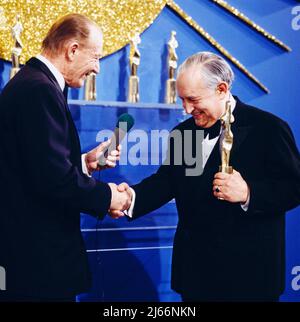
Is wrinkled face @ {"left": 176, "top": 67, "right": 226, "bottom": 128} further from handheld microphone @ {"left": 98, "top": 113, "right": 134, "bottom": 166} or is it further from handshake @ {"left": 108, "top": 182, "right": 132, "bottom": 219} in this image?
handshake @ {"left": 108, "top": 182, "right": 132, "bottom": 219}

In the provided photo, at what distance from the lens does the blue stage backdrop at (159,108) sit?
7.58 ft

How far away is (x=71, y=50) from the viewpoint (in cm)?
197

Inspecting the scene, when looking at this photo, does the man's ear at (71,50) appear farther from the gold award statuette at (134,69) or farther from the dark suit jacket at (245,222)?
the dark suit jacket at (245,222)

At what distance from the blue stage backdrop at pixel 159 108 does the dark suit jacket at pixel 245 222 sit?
0.73 ft

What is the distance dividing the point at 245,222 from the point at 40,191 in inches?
29.1

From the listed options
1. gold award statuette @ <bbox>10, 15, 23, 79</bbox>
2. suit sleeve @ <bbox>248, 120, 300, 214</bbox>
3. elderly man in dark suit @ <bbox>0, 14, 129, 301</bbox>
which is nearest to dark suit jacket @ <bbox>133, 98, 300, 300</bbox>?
suit sleeve @ <bbox>248, 120, 300, 214</bbox>

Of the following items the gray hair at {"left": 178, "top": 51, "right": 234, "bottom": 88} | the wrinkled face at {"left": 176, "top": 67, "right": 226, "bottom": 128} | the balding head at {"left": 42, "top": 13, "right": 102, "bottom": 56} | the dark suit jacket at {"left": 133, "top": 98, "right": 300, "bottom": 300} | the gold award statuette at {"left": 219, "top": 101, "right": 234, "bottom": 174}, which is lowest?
the dark suit jacket at {"left": 133, "top": 98, "right": 300, "bottom": 300}

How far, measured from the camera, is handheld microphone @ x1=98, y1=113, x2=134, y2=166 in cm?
216

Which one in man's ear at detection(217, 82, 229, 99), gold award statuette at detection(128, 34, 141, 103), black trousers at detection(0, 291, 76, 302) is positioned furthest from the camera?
gold award statuette at detection(128, 34, 141, 103)

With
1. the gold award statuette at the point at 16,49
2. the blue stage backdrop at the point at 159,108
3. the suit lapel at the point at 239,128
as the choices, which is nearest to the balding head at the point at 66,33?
the gold award statuette at the point at 16,49

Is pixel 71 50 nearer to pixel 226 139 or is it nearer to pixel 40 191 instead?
pixel 40 191

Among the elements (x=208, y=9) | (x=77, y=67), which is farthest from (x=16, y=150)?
(x=208, y=9)

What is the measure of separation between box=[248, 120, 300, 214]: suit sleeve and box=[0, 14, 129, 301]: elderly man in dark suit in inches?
21.0
